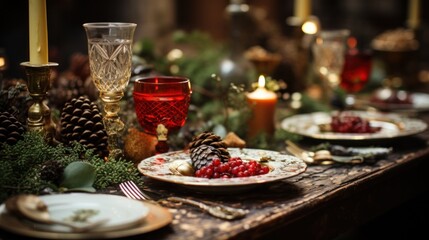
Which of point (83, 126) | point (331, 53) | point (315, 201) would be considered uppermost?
point (331, 53)

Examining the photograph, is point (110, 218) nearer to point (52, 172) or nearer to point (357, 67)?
point (52, 172)

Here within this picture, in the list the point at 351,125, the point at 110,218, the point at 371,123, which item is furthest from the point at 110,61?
the point at 371,123

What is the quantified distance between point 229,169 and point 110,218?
1.09ft

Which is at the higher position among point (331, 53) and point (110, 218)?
point (331, 53)

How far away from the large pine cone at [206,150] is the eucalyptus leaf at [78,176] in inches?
8.8

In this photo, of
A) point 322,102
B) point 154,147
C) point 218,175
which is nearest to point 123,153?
point 154,147

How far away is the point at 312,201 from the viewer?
49.7 inches

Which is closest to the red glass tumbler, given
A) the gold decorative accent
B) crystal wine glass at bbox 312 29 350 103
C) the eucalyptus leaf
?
crystal wine glass at bbox 312 29 350 103

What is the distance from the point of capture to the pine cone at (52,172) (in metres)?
1.22

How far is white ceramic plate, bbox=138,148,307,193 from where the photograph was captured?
1.21m

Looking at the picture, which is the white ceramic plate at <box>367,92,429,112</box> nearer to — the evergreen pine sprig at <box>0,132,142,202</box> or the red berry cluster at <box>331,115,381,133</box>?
the red berry cluster at <box>331,115,381,133</box>

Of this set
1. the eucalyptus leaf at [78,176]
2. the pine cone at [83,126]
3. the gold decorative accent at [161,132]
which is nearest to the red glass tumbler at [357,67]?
the gold decorative accent at [161,132]

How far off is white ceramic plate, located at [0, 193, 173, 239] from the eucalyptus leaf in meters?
0.12

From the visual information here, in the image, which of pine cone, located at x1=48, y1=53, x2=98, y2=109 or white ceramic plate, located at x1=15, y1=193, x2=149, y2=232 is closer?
white ceramic plate, located at x1=15, y1=193, x2=149, y2=232
